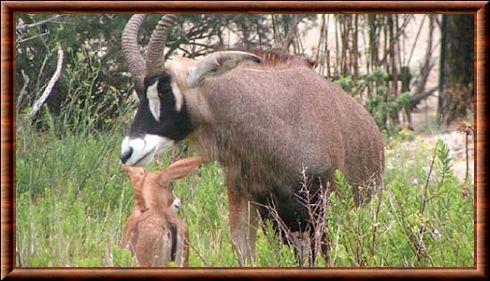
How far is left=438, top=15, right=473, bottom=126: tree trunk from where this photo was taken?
43.4 ft

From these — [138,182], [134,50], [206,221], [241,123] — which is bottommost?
[206,221]

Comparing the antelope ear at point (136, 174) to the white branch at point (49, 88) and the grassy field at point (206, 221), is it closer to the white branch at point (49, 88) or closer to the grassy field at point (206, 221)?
the grassy field at point (206, 221)

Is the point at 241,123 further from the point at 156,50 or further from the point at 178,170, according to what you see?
the point at 178,170

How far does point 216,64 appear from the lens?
709 cm

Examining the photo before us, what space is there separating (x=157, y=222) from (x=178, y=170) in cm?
37

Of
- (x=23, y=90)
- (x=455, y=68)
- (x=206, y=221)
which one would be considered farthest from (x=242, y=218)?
(x=455, y=68)

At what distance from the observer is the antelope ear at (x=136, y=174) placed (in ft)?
21.3

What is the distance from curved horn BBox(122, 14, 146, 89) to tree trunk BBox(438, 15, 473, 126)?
6333mm

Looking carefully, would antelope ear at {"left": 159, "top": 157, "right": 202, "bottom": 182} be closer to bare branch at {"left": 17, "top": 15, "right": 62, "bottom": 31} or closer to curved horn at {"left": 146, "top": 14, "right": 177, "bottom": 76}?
curved horn at {"left": 146, "top": 14, "right": 177, "bottom": 76}

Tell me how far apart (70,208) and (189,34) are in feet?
6.95

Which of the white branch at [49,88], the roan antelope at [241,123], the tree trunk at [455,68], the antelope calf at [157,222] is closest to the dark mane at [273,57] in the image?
the roan antelope at [241,123]
